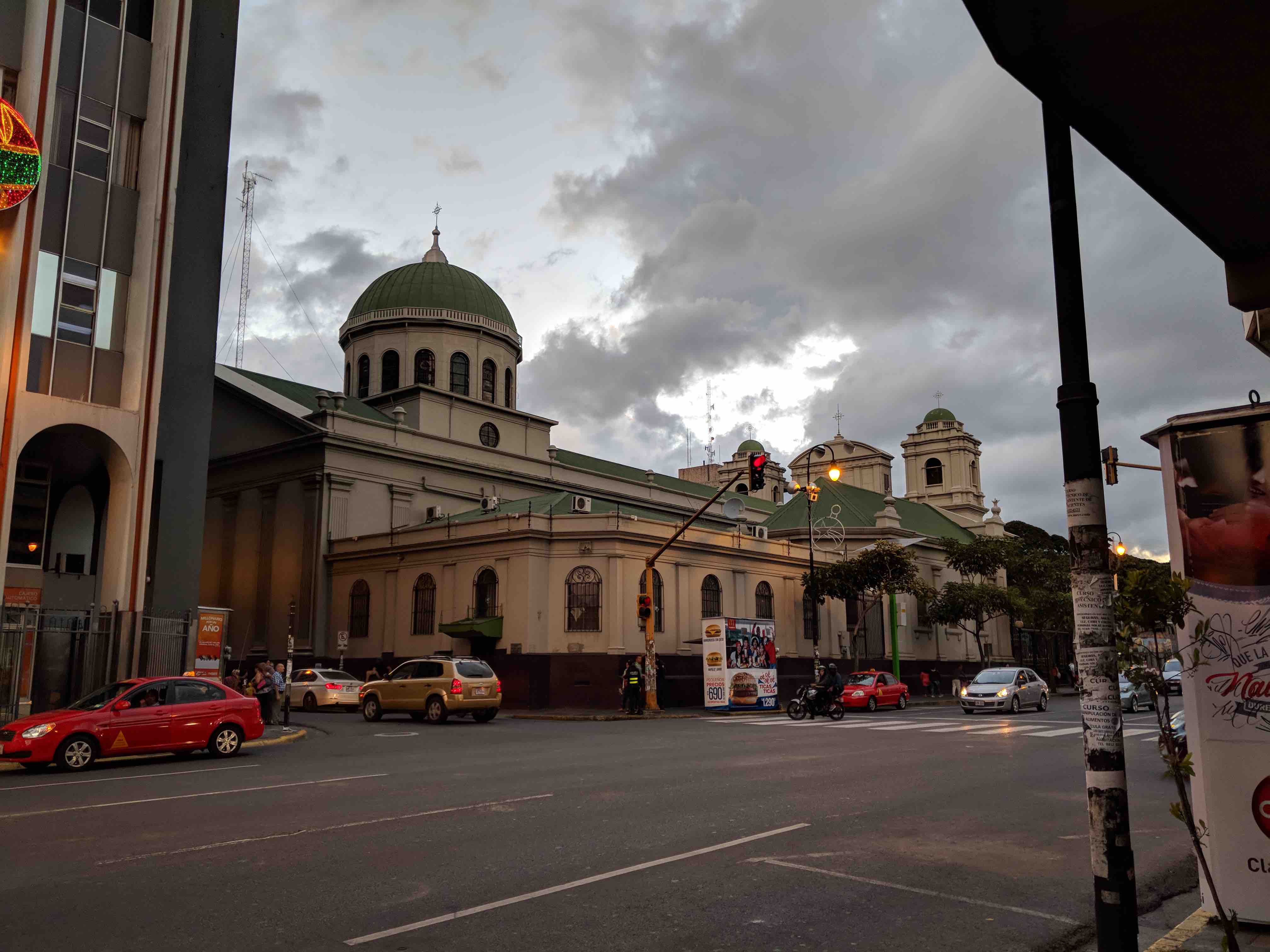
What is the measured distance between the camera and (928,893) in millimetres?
7316

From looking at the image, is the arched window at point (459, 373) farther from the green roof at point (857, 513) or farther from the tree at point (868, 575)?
the tree at point (868, 575)

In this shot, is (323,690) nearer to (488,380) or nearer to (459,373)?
(459,373)

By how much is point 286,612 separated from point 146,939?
4177cm

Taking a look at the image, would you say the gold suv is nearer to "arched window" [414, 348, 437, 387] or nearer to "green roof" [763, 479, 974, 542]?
"arched window" [414, 348, 437, 387]

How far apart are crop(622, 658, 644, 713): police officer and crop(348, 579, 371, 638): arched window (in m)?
14.8

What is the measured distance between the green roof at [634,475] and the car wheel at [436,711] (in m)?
29.3

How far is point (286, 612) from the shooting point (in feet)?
149

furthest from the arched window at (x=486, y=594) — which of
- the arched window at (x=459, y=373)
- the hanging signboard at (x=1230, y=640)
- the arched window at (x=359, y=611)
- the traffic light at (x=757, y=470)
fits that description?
the hanging signboard at (x=1230, y=640)

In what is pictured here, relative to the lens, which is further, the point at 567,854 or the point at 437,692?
the point at 437,692

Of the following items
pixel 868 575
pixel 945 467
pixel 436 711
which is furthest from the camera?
pixel 945 467

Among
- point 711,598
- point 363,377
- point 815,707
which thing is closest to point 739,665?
point 815,707

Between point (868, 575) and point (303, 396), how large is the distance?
96.2ft

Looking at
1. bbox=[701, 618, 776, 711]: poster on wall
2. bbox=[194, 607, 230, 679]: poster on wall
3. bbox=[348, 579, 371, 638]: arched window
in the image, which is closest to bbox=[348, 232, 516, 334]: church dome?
bbox=[348, 579, 371, 638]: arched window

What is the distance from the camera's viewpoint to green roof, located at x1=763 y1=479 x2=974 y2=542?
5825 cm
